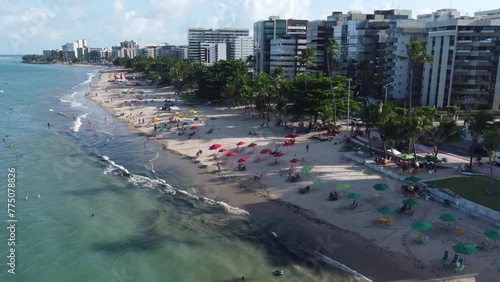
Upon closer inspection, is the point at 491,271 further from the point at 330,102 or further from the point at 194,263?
the point at 330,102

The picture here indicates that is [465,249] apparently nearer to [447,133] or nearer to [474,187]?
[474,187]

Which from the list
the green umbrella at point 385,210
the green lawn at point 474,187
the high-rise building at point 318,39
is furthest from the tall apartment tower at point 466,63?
the green umbrella at point 385,210

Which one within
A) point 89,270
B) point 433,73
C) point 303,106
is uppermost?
point 433,73

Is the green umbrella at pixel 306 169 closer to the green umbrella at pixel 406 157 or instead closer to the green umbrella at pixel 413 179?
the green umbrella at pixel 413 179

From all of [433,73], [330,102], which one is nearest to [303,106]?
[330,102]

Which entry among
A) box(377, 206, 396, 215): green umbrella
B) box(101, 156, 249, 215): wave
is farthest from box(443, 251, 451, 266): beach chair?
box(101, 156, 249, 215): wave

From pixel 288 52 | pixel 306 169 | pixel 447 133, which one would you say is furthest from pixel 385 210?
pixel 288 52

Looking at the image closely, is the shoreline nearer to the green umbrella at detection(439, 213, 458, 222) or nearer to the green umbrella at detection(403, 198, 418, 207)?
the green umbrella at detection(439, 213, 458, 222)
